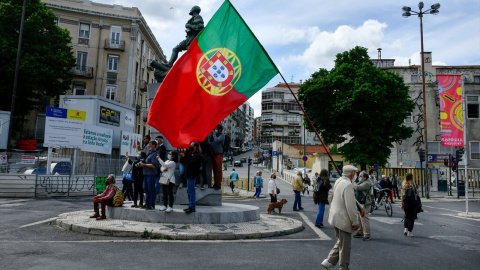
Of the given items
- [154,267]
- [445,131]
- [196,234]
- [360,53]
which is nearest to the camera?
[154,267]

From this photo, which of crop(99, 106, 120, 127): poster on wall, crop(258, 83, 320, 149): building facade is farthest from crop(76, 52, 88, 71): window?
crop(258, 83, 320, 149): building facade

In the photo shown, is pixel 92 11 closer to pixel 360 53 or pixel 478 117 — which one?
pixel 360 53

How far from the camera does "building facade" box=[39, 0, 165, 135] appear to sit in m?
40.9

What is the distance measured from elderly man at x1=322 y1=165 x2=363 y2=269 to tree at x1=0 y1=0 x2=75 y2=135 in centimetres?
3402

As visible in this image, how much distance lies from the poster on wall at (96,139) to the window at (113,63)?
21975 millimetres

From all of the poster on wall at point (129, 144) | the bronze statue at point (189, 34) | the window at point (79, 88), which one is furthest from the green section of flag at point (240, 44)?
the window at point (79, 88)

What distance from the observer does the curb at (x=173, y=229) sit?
7.76 meters

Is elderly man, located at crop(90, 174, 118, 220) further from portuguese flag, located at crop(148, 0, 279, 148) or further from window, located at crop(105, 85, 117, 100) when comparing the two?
window, located at crop(105, 85, 117, 100)

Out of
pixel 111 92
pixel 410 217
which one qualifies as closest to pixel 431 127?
pixel 111 92

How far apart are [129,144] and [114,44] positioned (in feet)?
64.4

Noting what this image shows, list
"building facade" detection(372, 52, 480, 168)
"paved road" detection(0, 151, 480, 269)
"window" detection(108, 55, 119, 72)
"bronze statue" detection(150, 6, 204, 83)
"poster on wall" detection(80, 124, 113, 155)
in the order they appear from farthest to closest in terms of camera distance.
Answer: "building facade" detection(372, 52, 480, 168), "window" detection(108, 55, 119, 72), "poster on wall" detection(80, 124, 113, 155), "bronze statue" detection(150, 6, 204, 83), "paved road" detection(0, 151, 480, 269)

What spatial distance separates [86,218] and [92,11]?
37381 millimetres

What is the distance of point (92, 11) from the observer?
40938 millimetres

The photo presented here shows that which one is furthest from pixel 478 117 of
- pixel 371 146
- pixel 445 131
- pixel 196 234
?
pixel 196 234
